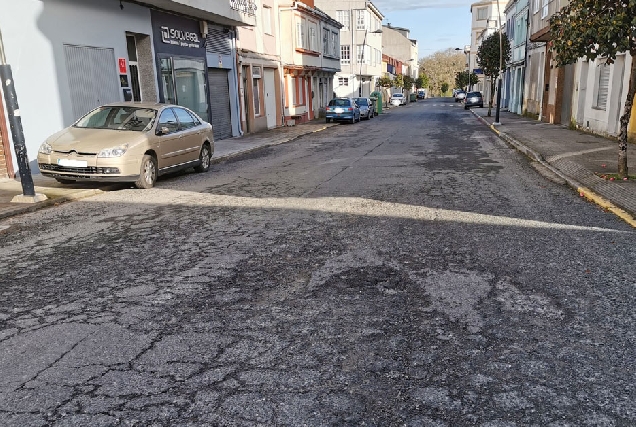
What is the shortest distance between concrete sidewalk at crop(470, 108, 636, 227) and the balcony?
11641 millimetres

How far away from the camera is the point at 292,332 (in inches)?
146

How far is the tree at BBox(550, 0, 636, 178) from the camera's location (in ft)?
28.7

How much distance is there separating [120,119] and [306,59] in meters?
24.2

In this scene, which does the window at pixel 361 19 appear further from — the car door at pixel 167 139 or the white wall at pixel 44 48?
the car door at pixel 167 139

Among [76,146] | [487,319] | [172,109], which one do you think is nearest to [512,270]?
[487,319]

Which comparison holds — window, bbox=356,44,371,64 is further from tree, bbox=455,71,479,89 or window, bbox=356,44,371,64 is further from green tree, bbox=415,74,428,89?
green tree, bbox=415,74,428,89

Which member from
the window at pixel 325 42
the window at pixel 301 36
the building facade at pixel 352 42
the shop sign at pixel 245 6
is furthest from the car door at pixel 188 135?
the building facade at pixel 352 42

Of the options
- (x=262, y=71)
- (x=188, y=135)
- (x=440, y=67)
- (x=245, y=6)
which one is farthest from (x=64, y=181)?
(x=440, y=67)

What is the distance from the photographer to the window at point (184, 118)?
455 inches

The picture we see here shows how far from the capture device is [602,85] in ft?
61.6

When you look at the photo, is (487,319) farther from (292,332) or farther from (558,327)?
(292,332)

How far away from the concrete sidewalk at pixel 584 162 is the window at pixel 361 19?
40618mm

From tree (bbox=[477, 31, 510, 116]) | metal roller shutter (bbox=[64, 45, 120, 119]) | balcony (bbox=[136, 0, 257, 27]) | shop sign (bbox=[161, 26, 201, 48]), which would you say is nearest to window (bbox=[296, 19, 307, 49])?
balcony (bbox=[136, 0, 257, 27])

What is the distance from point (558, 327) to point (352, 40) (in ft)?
189
